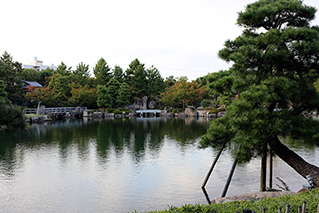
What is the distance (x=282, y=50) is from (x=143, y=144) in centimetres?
1368

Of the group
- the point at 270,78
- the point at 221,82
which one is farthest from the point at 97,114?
the point at 270,78

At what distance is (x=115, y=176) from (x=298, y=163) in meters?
7.35

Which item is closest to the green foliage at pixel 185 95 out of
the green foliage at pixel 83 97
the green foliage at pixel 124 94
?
the green foliage at pixel 124 94

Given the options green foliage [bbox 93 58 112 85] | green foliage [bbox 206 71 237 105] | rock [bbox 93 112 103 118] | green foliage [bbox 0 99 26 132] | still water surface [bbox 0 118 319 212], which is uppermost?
green foliage [bbox 93 58 112 85]

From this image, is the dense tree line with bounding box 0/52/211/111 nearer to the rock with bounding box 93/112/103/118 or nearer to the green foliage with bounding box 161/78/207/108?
the green foliage with bounding box 161/78/207/108

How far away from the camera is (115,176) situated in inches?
481

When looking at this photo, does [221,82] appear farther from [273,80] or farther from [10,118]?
[10,118]

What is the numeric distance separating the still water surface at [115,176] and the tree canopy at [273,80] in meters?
2.80

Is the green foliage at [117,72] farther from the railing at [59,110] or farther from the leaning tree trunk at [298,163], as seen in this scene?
the leaning tree trunk at [298,163]

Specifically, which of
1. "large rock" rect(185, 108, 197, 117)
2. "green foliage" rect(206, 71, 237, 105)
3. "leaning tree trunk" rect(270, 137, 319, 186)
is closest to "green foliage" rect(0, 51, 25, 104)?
"large rock" rect(185, 108, 197, 117)

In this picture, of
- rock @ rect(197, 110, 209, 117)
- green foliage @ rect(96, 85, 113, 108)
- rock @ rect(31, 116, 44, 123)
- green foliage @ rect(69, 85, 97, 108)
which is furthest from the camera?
green foliage @ rect(96, 85, 113, 108)

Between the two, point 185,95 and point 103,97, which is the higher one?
point 185,95

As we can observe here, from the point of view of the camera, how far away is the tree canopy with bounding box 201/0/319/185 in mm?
7918

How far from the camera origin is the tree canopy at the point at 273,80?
792 centimetres
